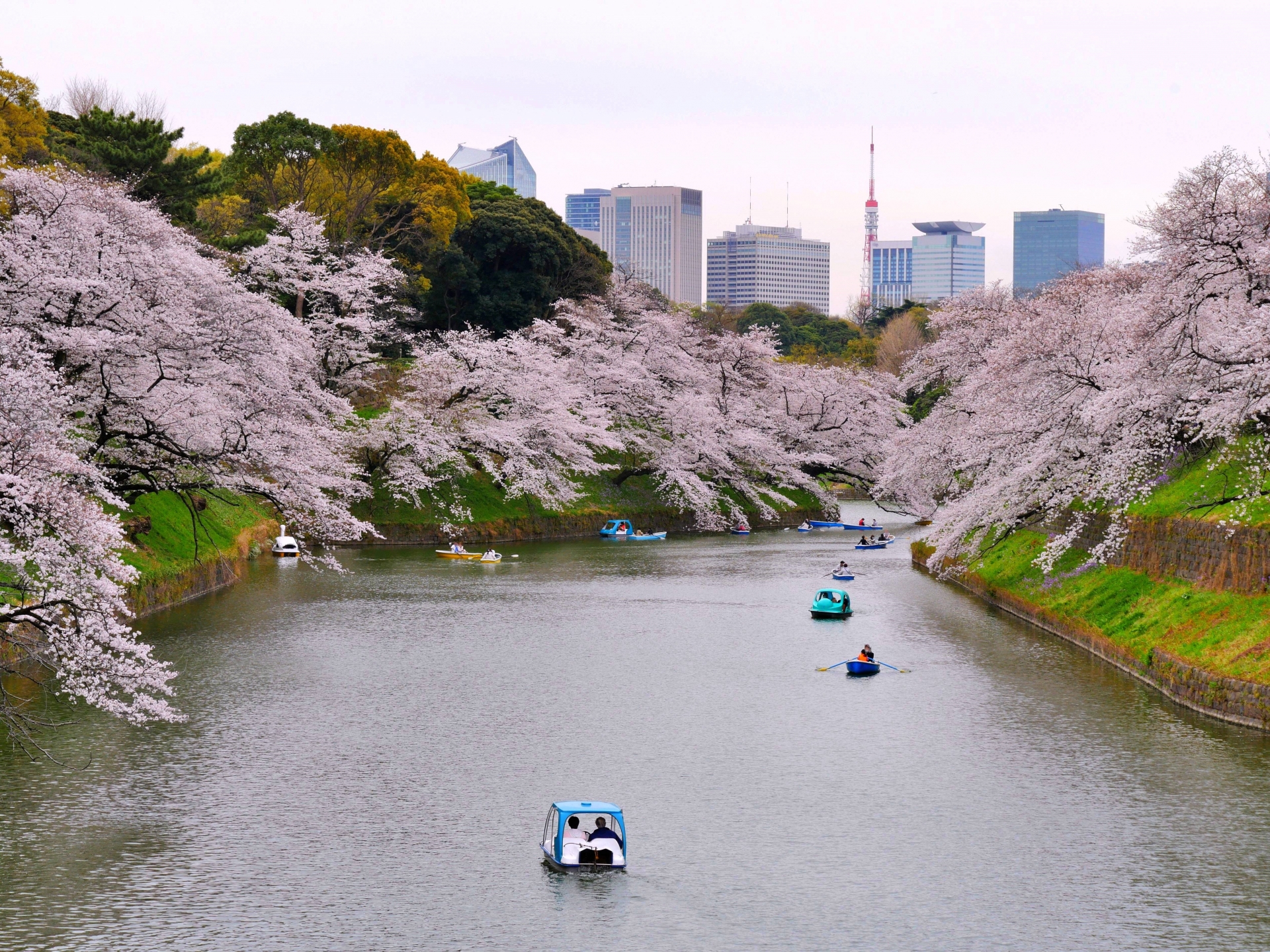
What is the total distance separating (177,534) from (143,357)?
1159 centimetres

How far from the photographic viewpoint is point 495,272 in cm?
8775

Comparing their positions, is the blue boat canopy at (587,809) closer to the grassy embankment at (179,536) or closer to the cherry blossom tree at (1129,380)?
the cherry blossom tree at (1129,380)

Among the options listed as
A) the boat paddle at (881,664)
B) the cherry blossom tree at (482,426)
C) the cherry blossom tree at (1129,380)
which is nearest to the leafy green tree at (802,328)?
the cherry blossom tree at (482,426)

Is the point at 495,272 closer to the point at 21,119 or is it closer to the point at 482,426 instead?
the point at 482,426

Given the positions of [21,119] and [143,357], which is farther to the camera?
[21,119]

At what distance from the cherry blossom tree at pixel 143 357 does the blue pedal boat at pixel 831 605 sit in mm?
17453

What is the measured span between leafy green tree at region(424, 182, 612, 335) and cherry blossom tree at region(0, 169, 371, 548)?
46.6 m

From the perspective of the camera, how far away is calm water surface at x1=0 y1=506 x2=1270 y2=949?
1734 centimetres

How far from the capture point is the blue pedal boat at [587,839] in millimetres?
19297

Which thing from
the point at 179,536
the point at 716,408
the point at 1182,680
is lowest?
the point at 1182,680

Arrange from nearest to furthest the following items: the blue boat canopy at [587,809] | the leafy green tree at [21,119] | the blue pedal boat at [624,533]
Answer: the blue boat canopy at [587,809]
the leafy green tree at [21,119]
the blue pedal boat at [624,533]

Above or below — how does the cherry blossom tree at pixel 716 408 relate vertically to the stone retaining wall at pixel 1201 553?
above

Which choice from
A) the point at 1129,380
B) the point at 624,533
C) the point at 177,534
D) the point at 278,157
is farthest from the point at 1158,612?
the point at 278,157

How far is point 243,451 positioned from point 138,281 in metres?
6.56
